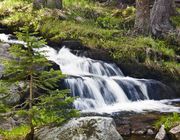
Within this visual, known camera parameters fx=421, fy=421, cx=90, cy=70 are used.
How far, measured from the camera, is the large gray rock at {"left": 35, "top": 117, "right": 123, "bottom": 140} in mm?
7176

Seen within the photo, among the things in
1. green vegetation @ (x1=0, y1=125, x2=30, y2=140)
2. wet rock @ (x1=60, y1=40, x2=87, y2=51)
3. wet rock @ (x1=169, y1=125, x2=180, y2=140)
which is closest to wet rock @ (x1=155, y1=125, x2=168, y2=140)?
wet rock @ (x1=169, y1=125, x2=180, y2=140)

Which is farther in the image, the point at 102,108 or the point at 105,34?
the point at 105,34

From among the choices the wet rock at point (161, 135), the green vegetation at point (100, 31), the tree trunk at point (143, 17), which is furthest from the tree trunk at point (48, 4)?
the wet rock at point (161, 135)

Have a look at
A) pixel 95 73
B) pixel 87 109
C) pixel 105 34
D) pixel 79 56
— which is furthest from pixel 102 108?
pixel 105 34

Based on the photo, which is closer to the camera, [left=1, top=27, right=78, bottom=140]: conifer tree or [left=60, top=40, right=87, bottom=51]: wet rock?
[left=1, top=27, right=78, bottom=140]: conifer tree

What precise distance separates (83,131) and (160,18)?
13.9 meters

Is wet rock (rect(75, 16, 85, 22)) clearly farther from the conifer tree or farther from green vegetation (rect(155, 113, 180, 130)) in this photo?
the conifer tree

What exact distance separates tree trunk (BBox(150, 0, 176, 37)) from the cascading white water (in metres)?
3.98

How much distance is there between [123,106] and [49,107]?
23.6 ft

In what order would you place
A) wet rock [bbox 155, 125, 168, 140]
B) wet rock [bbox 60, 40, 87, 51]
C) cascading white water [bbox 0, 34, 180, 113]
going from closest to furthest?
1. wet rock [bbox 155, 125, 168, 140]
2. cascading white water [bbox 0, 34, 180, 113]
3. wet rock [bbox 60, 40, 87, 51]

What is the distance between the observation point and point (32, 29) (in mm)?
18906

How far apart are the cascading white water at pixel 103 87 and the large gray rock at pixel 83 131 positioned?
5.95 meters

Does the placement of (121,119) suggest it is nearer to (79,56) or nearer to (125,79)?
(125,79)

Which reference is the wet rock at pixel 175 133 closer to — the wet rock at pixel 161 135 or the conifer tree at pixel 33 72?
the wet rock at pixel 161 135
